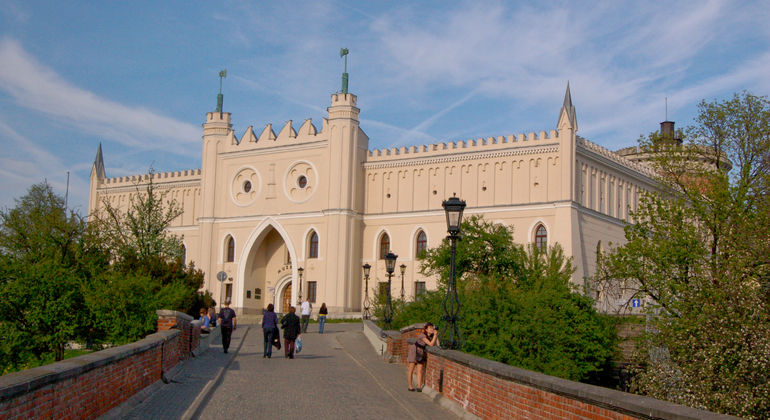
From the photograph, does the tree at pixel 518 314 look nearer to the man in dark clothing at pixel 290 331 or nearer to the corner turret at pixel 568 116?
the man in dark clothing at pixel 290 331

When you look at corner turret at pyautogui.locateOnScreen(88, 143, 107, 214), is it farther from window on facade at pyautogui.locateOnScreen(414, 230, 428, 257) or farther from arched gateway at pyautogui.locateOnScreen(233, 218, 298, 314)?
window on facade at pyautogui.locateOnScreen(414, 230, 428, 257)

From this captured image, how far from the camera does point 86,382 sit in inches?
338

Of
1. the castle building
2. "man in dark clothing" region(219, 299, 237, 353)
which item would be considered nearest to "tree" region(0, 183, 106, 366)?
"man in dark clothing" region(219, 299, 237, 353)

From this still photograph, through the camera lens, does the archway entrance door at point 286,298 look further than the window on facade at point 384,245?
Yes

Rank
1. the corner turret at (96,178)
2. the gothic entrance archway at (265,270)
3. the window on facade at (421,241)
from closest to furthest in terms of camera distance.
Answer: the window on facade at (421,241) → the gothic entrance archway at (265,270) → the corner turret at (96,178)

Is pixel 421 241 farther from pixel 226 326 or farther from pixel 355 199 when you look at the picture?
pixel 226 326

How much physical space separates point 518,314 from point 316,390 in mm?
9073

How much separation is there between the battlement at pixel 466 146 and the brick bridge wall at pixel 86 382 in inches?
1215

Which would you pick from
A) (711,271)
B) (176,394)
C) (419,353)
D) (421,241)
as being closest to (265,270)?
(421,241)

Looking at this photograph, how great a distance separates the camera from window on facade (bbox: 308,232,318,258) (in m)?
47.8

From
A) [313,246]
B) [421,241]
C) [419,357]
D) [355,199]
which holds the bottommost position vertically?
[419,357]

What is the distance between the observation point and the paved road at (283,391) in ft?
36.8

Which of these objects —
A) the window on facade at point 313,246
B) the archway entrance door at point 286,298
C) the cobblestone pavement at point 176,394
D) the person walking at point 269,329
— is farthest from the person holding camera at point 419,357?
the archway entrance door at point 286,298

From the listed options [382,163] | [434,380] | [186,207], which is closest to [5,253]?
[434,380]
